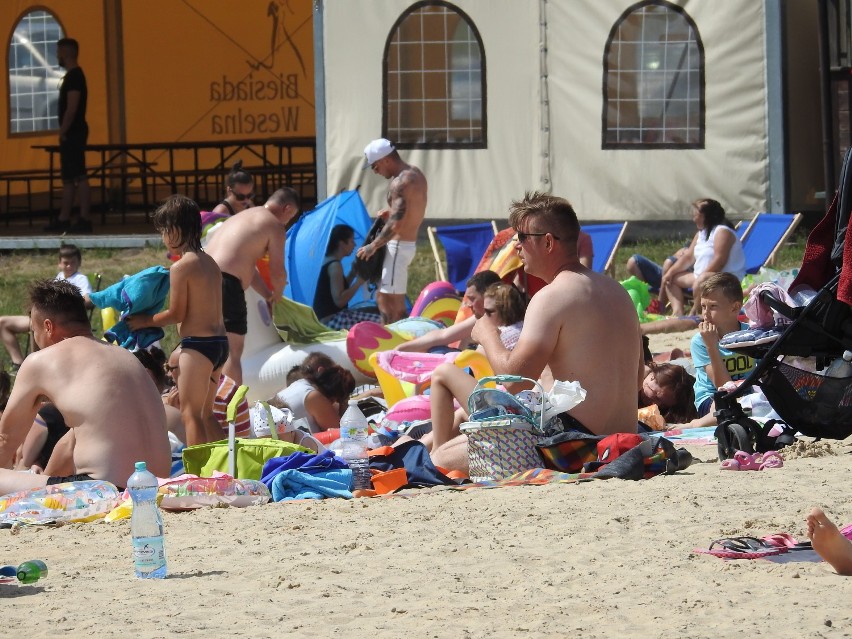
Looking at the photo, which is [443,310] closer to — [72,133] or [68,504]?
[68,504]

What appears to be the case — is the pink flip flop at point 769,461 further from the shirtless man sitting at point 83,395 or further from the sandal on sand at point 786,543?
the shirtless man sitting at point 83,395

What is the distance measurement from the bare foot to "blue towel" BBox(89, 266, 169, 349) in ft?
14.4

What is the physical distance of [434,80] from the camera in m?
14.0

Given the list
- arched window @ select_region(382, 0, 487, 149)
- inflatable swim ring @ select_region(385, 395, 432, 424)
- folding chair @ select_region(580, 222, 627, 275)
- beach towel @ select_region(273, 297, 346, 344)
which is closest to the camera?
inflatable swim ring @ select_region(385, 395, 432, 424)

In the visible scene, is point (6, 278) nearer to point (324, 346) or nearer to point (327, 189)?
point (327, 189)

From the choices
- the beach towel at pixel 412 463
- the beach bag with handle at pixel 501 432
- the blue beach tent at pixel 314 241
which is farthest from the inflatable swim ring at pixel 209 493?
the blue beach tent at pixel 314 241

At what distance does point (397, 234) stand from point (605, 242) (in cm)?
213

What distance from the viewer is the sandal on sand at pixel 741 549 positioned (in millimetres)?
4156

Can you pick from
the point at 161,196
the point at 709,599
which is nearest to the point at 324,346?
the point at 709,599

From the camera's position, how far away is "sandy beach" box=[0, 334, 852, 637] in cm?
364

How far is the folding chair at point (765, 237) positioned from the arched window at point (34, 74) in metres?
9.95

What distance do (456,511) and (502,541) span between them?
1.65 ft

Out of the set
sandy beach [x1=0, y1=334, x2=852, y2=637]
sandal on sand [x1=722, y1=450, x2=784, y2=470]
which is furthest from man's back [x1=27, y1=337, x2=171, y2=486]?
sandal on sand [x1=722, y1=450, x2=784, y2=470]

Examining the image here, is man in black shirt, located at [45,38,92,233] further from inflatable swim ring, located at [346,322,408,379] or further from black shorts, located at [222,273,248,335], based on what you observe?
inflatable swim ring, located at [346,322,408,379]
